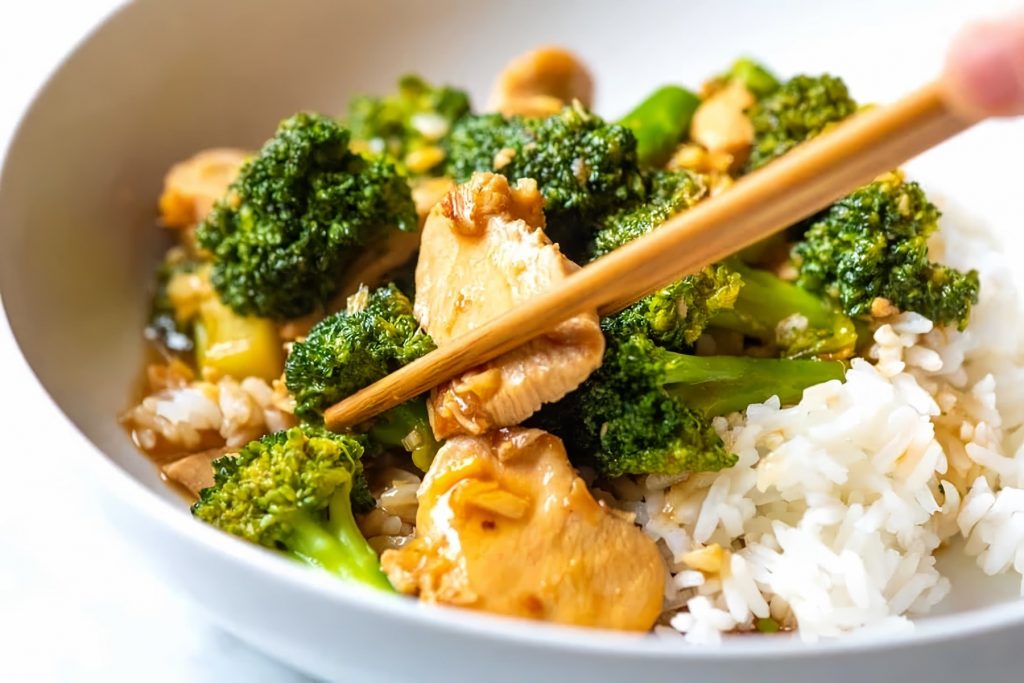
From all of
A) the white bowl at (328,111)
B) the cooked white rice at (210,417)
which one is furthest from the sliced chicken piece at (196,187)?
the cooked white rice at (210,417)

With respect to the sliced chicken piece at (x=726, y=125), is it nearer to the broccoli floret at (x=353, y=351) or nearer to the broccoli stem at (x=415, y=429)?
the broccoli floret at (x=353, y=351)

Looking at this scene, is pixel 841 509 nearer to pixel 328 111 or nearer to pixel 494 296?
pixel 494 296

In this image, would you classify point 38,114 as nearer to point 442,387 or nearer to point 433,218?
point 433,218

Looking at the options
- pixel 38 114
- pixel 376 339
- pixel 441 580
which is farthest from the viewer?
pixel 38 114

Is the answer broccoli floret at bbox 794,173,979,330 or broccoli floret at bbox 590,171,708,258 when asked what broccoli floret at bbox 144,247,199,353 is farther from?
broccoli floret at bbox 794,173,979,330

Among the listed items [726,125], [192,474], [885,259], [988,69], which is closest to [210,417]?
[192,474]

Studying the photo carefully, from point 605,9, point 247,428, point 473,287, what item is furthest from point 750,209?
point 605,9

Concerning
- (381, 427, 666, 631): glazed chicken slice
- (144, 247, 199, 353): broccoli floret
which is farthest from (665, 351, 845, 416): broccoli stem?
(144, 247, 199, 353): broccoli floret
